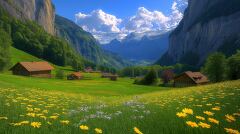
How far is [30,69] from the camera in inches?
5856

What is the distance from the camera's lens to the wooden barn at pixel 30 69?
14825 cm

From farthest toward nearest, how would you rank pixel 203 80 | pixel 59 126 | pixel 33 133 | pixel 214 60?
pixel 203 80, pixel 214 60, pixel 59 126, pixel 33 133

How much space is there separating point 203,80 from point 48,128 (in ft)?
490

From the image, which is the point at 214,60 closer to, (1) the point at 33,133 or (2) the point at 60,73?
(2) the point at 60,73

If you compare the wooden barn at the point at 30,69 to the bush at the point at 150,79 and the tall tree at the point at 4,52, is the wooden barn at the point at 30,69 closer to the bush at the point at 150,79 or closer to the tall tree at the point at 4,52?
the tall tree at the point at 4,52

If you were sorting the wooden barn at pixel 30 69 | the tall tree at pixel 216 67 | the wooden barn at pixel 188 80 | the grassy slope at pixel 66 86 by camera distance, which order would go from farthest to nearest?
the wooden barn at pixel 30 69, the wooden barn at pixel 188 80, the tall tree at pixel 216 67, the grassy slope at pixel 66 86

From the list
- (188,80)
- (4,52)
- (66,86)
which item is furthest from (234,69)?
(4,52)

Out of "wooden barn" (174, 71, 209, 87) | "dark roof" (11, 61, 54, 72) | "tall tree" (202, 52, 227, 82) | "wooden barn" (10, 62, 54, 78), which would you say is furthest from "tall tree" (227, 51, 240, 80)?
"dark roof" (11, 61, 54, 72)

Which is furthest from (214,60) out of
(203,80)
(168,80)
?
(168,80)

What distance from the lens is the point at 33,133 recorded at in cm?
739

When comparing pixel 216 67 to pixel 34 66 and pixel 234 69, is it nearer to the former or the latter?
pixel 234 69

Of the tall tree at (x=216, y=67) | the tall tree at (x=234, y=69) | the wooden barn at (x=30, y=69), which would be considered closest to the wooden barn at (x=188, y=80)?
the tall tree at (x=216, y=67)

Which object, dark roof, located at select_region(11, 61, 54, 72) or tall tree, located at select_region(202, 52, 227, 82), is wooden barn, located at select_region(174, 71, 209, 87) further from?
dark roof, located at select_region(11, 61, 54, 72)

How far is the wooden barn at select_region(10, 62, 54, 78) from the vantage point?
486 feet
